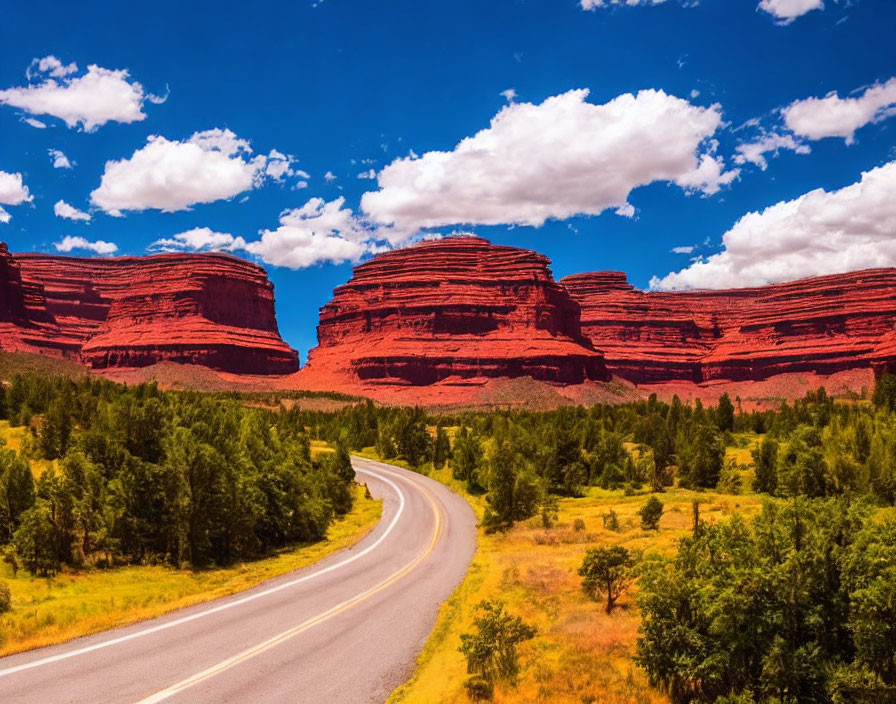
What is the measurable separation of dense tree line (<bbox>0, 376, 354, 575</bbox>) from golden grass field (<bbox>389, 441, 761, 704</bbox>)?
1172cm

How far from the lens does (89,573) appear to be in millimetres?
26125

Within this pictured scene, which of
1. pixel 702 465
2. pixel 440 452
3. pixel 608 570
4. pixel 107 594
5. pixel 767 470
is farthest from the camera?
pixel 440 452

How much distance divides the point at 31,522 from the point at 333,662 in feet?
52.1

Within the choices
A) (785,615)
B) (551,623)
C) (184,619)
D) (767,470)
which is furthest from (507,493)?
(785,615)

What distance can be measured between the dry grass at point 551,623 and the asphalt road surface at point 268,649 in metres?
0.92

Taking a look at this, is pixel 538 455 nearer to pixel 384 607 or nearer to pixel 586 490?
pixel 586 490

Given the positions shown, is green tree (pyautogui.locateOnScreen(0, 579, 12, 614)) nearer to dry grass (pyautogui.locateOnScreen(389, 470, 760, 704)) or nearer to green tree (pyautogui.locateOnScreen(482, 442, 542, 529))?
dry grass (pyautogui.locateOnScreen(389, 470, 760, 704))

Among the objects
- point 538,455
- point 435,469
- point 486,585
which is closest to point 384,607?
point 486,585

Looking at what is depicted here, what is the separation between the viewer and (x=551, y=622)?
1933 centimetres

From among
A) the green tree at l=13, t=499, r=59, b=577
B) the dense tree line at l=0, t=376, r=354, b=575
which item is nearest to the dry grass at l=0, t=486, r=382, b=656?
the green tree at l=13, t=499, r=59, b=577

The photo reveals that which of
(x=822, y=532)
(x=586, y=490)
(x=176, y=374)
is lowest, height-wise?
(x=586, y=490)

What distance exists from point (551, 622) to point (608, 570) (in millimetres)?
2457

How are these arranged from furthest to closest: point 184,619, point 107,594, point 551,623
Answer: point 107,594, point 184,619, point 551,623

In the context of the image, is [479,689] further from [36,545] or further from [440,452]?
[440,452]
